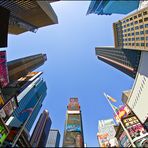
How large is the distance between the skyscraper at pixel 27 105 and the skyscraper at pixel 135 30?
184 ft

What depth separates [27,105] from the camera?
145 meters

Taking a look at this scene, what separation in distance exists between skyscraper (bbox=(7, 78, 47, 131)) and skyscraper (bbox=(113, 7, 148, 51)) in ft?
184

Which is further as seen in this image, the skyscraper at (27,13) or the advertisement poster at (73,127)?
the skyscraper at (27,13)

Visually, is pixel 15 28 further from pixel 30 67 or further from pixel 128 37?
pixel 128 37

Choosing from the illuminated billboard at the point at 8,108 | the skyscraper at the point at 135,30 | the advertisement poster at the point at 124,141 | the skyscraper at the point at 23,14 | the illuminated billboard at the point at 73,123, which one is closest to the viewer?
the advertisement poster at the point at 124,141

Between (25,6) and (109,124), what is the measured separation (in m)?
148

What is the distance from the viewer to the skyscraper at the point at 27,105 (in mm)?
117812

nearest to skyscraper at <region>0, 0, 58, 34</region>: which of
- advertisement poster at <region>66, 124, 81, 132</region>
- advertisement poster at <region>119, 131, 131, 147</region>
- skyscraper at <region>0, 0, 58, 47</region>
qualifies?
skyscraper at <region>0, 0, 58, 47</region>

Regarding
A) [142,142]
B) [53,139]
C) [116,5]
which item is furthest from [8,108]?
[53,139]

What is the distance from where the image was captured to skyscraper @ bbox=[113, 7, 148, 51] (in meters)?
78.6

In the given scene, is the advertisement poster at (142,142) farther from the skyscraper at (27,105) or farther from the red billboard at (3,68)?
the skyscraper at (27,105)

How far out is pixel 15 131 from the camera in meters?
43.9

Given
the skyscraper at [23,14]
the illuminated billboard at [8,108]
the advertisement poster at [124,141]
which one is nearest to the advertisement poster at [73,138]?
the advertisement poster at [124,141]

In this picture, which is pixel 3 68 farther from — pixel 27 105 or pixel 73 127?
pixel 27 105
